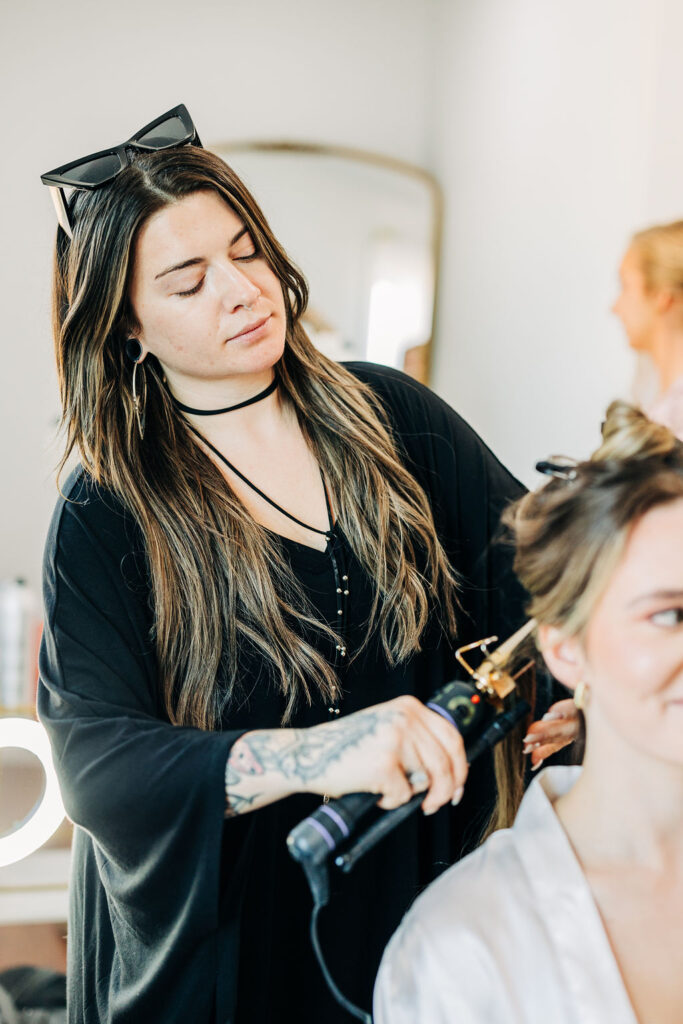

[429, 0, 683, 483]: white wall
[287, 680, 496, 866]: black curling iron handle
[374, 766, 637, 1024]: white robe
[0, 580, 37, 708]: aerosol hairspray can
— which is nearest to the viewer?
[287, 680, 496, 866]: black curling iron handle

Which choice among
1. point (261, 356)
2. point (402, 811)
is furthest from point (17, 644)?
point (402, 811)

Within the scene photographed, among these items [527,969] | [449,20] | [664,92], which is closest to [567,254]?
[664,92]

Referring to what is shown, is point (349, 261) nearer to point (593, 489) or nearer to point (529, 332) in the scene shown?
point (529, 332)

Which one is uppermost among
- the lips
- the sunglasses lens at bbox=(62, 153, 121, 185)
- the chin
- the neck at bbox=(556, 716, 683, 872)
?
the sunglasses lens at bbox=(62, 153, 121, 185)

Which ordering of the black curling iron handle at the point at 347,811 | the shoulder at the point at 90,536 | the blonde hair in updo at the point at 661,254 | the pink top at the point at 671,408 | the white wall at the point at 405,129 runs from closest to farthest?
the black curling iron handle at the point at 347,811 < the shoulder at the point at 90,536 < the pink top at the point at 671,408 < the blonde hair in updo at the point at 661,254 < the white wall at the point at 405,129

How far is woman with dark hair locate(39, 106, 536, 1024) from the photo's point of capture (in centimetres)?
89

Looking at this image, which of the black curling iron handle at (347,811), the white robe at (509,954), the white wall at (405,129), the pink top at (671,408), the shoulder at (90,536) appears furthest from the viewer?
the white wall at (405,129)

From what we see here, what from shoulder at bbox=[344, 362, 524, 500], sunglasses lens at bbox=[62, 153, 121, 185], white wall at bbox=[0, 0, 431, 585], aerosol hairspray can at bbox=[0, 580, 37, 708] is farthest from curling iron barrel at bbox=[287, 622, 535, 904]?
white wall at bbox=[0, 0, 431, 585]

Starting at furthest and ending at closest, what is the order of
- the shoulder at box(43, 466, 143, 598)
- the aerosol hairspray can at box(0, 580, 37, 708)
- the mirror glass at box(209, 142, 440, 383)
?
the mirror glass at box(209, 142, 440, 383) → the aerosol hairspray can at box(0, 580, 37, 708) → the shoulder at box(43, 466, 143, 598)

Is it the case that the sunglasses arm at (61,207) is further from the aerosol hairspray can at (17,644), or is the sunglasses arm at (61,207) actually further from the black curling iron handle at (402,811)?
the aerosol hairspray can at (17,644)

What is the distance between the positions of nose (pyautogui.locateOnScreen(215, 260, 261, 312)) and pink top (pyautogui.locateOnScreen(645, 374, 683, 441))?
525 mm

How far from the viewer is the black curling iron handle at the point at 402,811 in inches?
28.5

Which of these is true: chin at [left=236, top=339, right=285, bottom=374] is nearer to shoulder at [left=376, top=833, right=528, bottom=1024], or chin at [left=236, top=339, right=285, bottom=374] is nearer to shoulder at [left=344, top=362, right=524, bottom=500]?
shoulder at [left=344, top=362, right=524, bottom=500]

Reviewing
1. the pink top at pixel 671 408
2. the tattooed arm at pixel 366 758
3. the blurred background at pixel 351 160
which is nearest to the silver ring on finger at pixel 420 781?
the tattooed arm at pixel 366 758
